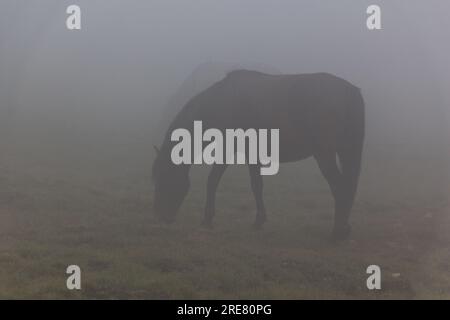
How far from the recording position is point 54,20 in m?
28.7

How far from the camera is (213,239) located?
9195 millimetres

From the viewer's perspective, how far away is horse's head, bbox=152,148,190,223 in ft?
33.7

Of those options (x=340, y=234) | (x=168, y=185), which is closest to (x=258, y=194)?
(x=168, y=185)

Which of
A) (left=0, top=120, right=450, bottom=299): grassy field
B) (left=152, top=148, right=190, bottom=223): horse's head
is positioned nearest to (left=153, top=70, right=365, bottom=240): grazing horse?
(left=152, top=148, right=190, bottom=223): horse's head

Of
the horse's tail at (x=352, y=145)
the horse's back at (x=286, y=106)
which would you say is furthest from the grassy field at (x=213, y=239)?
the horse's back at (x=286, y=106)

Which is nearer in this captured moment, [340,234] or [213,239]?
[213,239]

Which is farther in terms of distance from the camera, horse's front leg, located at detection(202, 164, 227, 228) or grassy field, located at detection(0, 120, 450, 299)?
horse's front leg, located at detection(202, 164, 227, 228)

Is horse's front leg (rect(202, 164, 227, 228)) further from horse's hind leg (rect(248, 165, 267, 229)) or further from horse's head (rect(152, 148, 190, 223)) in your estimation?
horse's hind leg (rect(248, 165, 267, 229))

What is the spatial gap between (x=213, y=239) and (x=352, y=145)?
2.91 metres

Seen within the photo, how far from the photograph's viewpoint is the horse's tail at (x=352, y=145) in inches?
371

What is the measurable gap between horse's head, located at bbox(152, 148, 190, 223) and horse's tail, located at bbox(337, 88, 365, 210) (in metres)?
2.99

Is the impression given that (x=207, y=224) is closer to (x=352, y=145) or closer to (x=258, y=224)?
(x=258, y=224)
